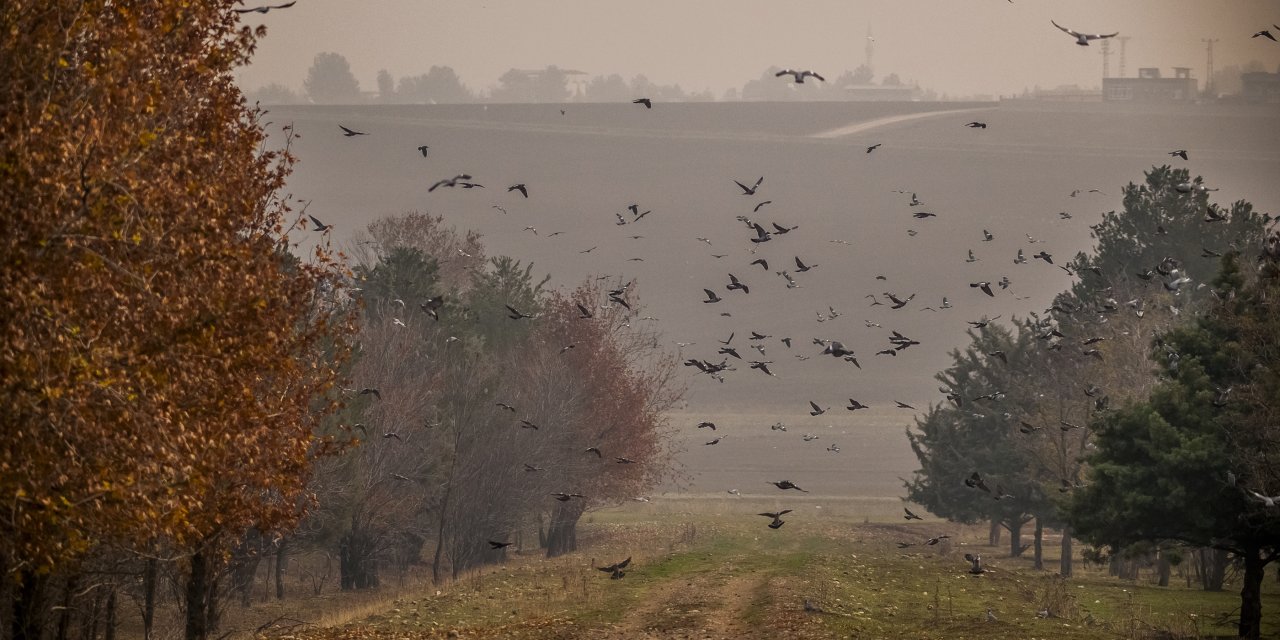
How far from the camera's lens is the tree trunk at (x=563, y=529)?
57819 millimetres

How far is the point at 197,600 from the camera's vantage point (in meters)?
23.4

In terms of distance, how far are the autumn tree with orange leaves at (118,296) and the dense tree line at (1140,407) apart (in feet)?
72.4

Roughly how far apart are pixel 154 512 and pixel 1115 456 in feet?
89.6

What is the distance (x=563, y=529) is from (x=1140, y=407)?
32517 mm

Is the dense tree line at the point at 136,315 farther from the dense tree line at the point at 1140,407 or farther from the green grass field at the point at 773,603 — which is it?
the dense tree line at the point at 1140,407

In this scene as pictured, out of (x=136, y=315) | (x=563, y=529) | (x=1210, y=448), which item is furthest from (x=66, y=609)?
(x=563, y=529)

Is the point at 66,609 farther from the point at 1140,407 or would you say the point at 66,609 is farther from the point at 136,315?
the point at 1140,407

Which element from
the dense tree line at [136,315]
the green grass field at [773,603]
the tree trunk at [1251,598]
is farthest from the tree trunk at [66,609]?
the tree trunk at [1251,598]

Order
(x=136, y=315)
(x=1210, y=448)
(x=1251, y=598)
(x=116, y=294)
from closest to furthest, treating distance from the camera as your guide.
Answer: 1. (x=116, y=294)
2. (x=136, y=315)
3. (x=1251, y=598)
4. (x=1210, y=448)

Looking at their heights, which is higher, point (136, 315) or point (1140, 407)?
point (136, 315)

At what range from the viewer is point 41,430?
612 inches

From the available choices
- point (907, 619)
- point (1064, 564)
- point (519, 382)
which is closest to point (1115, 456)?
point (907, 619)

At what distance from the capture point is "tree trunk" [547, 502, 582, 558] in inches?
2276

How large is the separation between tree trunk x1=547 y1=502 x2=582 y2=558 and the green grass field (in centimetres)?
415
